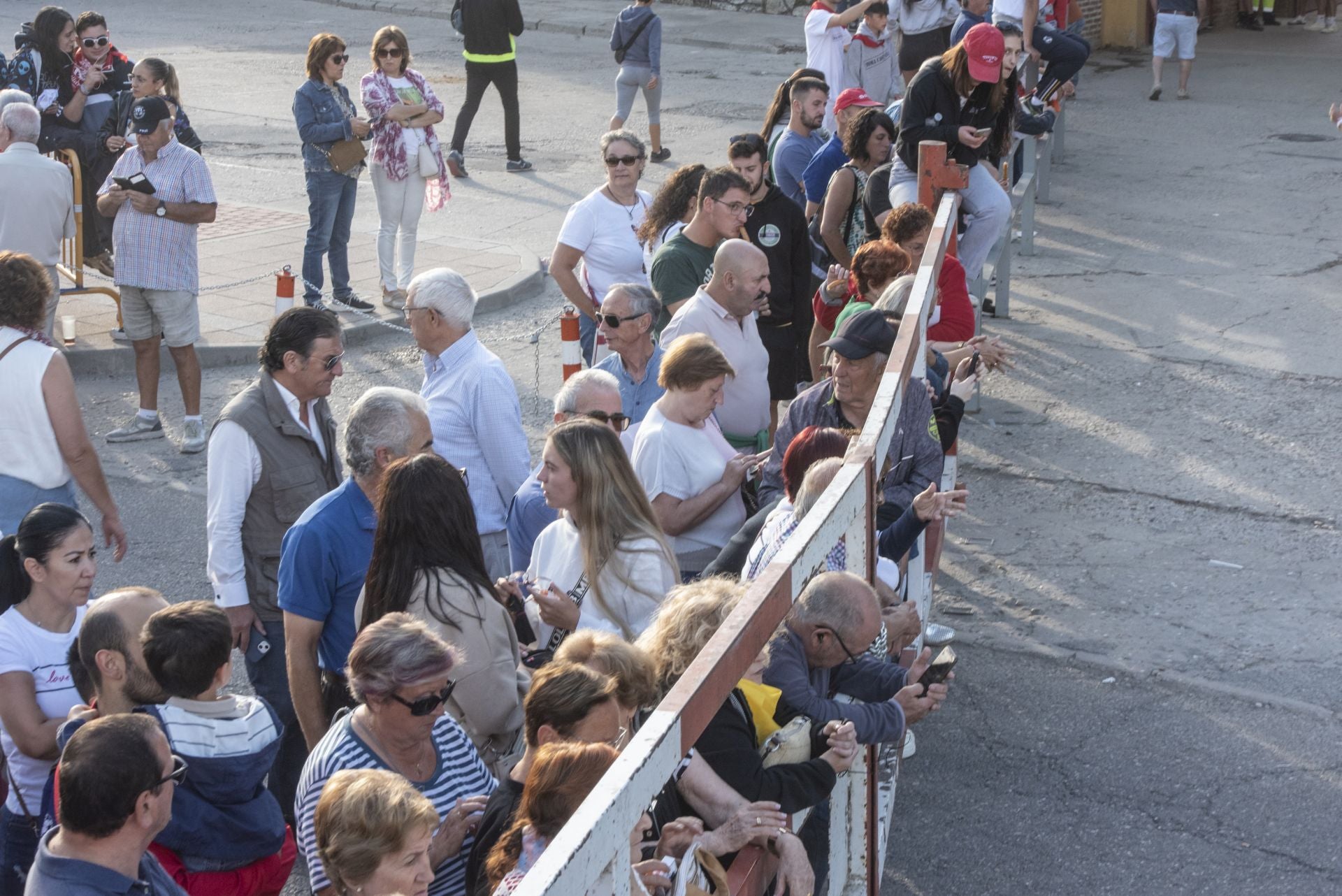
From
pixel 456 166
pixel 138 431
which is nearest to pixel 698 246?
pixel 138 431

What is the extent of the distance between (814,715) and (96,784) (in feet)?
5.68

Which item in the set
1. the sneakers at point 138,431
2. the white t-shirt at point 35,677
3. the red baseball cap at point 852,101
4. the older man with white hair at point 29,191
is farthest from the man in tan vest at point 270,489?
the red baseball cap at point 852,101

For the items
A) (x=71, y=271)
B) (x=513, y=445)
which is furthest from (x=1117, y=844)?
(x=71, y=271)

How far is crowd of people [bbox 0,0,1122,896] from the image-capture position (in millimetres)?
3178

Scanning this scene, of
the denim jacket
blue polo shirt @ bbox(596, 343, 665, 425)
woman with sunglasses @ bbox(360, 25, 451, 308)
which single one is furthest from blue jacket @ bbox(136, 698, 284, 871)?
the denim jacket

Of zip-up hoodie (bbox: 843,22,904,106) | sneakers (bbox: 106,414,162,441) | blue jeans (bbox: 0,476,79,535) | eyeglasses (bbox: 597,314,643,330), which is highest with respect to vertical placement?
zip-up hoodie (bbox: 843,22,904,106)

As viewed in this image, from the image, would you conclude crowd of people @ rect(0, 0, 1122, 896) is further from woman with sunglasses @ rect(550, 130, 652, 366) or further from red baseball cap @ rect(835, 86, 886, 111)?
red baseball cap @ rect(835, 86, 886, 111)

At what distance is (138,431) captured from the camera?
8875mm

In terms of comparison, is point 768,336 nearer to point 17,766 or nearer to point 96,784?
point 17,766

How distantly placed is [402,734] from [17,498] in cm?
272

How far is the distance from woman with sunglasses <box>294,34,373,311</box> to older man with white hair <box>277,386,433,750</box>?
6389mm

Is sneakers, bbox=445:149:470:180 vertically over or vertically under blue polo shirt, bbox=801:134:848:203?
under

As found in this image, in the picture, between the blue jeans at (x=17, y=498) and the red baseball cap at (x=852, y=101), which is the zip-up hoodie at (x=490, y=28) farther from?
the blue jeans at (x=17, y=498)

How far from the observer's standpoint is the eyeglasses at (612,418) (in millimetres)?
5262
